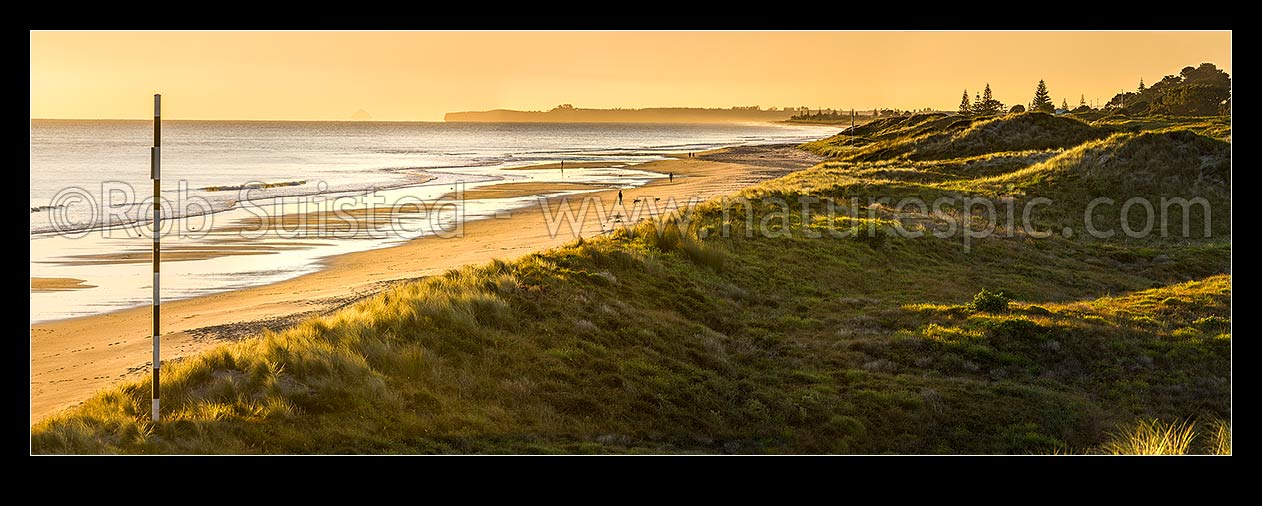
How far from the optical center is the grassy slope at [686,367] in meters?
8.62

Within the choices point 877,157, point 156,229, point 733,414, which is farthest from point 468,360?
point 877,157

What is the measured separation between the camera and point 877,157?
6003 centimetres

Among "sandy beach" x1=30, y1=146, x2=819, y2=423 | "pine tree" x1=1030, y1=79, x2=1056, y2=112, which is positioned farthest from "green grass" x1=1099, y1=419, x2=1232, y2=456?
"pine tree" x1=1030, y1=79, x2=1056, y2=112

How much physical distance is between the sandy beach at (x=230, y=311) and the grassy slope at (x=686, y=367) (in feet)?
10.5

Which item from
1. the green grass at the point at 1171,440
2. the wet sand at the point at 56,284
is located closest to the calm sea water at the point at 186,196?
the wet sand at the point at 56,284

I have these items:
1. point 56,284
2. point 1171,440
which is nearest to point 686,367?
point 1171,440

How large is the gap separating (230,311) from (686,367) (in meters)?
10.2

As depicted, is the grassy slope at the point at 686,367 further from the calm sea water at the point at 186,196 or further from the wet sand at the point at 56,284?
the wet sand at the point at 56,284

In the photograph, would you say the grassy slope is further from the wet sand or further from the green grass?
the wet sand

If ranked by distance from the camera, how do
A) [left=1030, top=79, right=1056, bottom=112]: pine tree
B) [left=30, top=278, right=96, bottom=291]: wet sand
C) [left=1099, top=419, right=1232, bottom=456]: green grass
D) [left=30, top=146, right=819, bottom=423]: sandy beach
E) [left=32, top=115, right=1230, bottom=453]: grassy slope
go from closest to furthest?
[left=32, top=115, right=1230, bottom=453]: grassy slope, [left=1099, top=419, right=1232, bottom=456]: green grass, [left=30, top=146, right=819, bottom=423]: sandy beach, [left=30, top=278, right=96, bottom=291]: wet sand, [left=1030, top=79, right=1056, bottom=112]: pine tree

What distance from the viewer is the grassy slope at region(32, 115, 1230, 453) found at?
8625mm

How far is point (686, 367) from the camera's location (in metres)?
11.5

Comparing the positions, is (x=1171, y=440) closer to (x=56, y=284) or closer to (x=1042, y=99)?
(x=56, y=284)

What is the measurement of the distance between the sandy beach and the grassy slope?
126 inches
